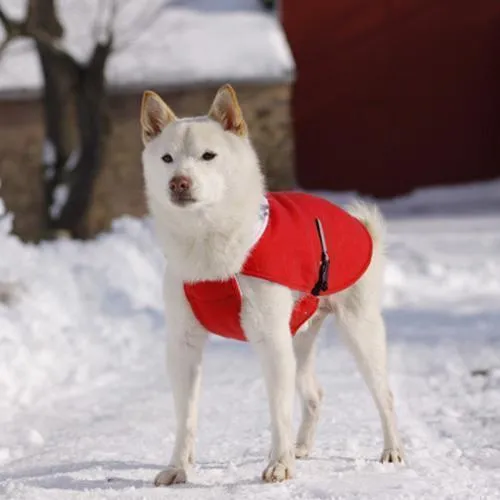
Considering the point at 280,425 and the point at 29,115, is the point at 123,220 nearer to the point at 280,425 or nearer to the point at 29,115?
the point at 29,115

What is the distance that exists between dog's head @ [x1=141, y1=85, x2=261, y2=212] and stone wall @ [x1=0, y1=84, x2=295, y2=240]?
13014 mm

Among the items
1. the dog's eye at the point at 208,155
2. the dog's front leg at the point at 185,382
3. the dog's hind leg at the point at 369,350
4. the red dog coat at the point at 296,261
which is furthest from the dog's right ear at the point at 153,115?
the dog's hind leg at the point at 369,350

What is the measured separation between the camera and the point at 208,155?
187 inches

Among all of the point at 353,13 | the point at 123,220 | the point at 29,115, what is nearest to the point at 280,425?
the point at 123,220

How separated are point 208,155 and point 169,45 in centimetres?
1456

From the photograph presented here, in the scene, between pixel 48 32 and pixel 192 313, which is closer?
pixel 192 313

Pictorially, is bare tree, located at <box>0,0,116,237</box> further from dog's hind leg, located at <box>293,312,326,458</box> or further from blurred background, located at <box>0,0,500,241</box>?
dog's hind leg, located at <box>293,312,326,458</box>

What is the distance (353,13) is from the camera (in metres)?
21.6

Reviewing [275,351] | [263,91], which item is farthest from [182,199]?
[263,91]

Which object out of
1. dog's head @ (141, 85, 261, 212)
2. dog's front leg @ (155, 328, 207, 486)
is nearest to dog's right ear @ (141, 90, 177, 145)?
dog's head @ (141, 85, 261, 212)

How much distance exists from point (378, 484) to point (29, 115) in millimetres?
14456

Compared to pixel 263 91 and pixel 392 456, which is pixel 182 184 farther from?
pixel 263 91

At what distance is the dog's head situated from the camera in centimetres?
466

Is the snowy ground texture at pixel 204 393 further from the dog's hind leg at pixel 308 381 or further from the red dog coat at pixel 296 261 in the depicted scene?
the red dog coat at pixel 296 261
